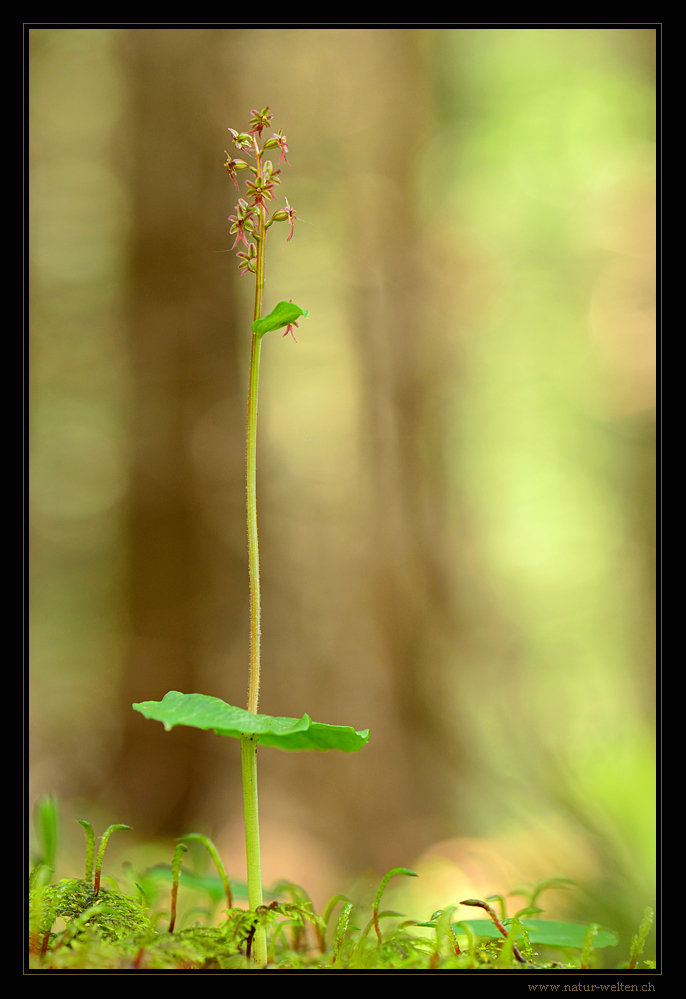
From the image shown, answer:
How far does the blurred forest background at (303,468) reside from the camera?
2840 millimetres

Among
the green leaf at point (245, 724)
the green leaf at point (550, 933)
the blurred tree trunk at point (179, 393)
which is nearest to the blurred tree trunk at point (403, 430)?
the blurred tree trunk at point (179, 393)

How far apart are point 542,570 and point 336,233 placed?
4.12 meters

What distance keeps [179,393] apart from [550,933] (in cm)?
255

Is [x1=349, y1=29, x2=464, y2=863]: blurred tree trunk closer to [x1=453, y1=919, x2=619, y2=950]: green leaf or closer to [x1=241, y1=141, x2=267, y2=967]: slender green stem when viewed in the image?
[x1=453, y1=919, x2=619, y2=950]: green leaf

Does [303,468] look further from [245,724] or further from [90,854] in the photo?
[245,724]

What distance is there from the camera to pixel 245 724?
21.8 inches

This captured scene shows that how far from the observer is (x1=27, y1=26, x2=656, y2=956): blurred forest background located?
9.32 ft

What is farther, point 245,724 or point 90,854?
point 90,854

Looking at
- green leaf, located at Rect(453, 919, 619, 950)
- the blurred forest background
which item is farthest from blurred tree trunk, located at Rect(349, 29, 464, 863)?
green leaf, located at Rect(453, 919, 619, 950)

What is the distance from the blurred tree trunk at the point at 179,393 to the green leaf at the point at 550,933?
216cm

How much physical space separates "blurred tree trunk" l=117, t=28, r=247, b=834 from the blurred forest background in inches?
0.5

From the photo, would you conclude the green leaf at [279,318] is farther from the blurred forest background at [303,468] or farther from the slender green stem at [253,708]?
the blurred forest background at [303,468]

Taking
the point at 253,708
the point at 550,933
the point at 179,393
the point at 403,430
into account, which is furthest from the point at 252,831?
the point at 403,430

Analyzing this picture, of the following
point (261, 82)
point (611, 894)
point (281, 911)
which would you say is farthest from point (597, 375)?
point (281, 911)
